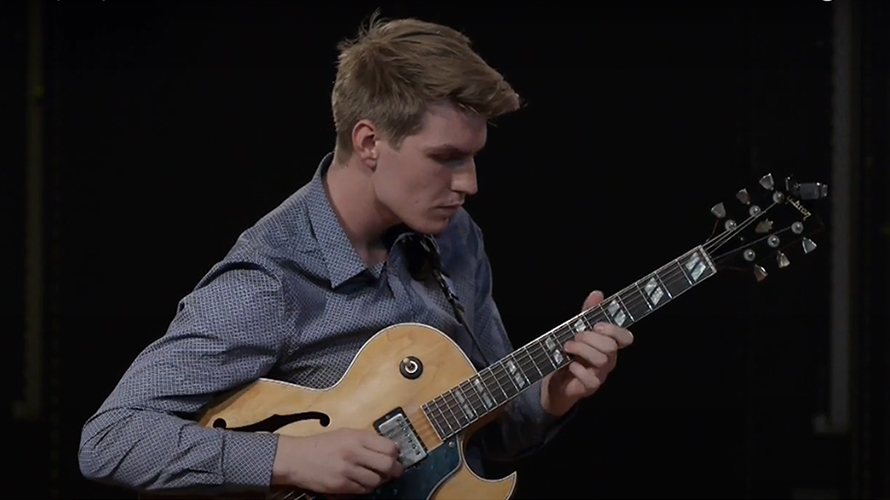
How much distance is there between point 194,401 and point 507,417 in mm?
597

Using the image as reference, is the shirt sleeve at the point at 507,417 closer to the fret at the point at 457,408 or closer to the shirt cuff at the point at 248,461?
the fret at the point at 457,408

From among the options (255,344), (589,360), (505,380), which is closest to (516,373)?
(505,380)

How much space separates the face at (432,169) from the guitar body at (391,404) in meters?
0.19

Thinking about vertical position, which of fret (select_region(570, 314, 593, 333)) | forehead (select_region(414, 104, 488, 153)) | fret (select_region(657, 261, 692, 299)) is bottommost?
fret (select_region(570, 314, 593, 333))

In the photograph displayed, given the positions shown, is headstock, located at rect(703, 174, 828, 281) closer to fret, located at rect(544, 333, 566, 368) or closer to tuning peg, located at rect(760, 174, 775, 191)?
tuning peg, located at rect(760, 174, 775, 191)

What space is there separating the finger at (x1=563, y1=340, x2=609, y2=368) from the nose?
303 mm

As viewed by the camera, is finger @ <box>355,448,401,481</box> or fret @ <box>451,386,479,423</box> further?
fret @ <box>451,386,479,423</box>

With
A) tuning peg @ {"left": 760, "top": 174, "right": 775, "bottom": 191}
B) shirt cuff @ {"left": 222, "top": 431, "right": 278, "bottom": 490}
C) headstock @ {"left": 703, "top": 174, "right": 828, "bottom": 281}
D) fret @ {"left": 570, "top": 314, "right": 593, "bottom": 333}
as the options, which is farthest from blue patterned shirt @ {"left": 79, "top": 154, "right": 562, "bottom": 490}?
tuning peg @ {"left": 760, "top": 174, "right": 775, "bottom": 191}

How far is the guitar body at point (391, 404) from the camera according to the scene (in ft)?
6.36

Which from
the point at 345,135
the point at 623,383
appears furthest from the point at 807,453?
the point at 345,135

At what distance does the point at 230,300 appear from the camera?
1929mm

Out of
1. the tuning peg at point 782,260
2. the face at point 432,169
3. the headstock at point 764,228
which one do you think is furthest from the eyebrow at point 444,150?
the tuning peg at point 782,260

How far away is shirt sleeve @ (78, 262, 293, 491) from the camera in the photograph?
6.14 feet

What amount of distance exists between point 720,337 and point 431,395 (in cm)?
182
